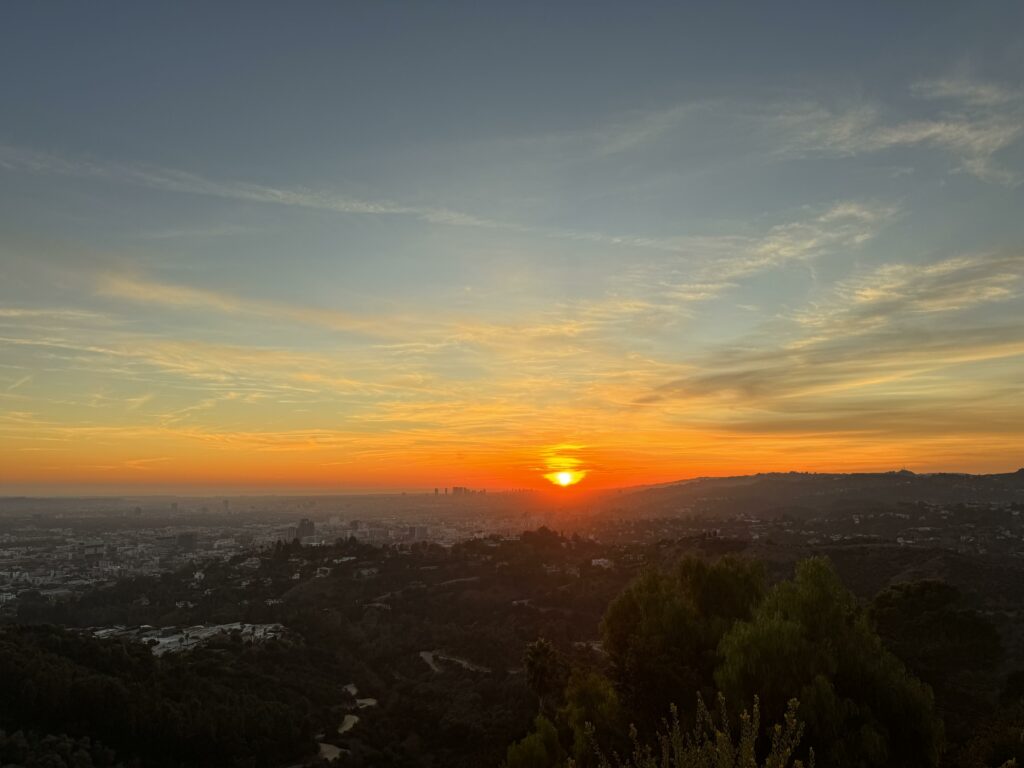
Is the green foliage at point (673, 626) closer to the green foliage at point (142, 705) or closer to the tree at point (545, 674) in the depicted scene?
the tree at point (545, 674)

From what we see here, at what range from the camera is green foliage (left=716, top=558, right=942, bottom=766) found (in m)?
11.2

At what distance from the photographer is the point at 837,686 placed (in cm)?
1266

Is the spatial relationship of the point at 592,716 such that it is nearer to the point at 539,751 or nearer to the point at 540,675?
the point at 539,751

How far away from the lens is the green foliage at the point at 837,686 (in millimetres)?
11234

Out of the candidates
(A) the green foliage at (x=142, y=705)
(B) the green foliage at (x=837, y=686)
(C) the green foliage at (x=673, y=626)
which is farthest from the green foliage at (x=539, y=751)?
(A) the green foliage at (x=142, y=705)

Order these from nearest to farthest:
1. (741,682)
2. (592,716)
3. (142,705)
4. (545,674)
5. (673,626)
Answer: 1. (741,682)
2. (673,626)
3. (592,716)
4. (142,705)
5. (545,674)

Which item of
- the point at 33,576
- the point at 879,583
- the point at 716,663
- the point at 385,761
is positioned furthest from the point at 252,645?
the point at 33,576

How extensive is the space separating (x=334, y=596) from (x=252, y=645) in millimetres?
21398

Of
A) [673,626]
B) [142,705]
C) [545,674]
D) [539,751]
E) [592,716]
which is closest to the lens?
[673,626]

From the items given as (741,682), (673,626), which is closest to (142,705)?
(673,626)

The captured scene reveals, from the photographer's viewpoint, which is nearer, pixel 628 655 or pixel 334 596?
pixel 628 655

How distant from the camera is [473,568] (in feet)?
249

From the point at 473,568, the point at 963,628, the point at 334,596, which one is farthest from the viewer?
the point at 473,568

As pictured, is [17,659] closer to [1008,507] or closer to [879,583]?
[879,583]
